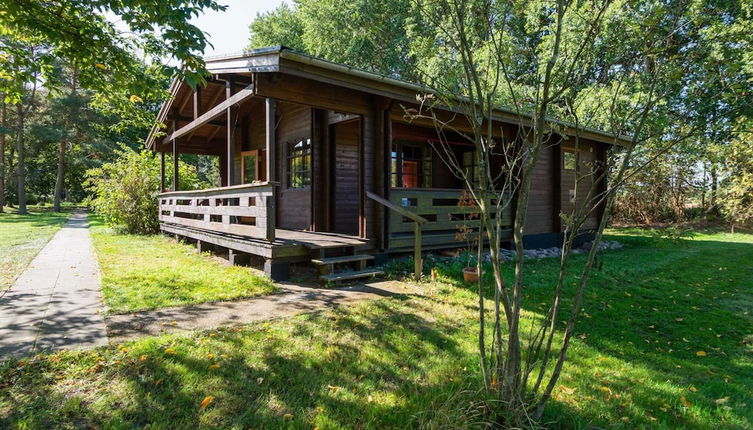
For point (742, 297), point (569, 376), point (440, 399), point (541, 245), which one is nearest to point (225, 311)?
point (440, 399)

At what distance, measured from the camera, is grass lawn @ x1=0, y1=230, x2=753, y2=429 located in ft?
7.25

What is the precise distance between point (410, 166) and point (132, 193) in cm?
888

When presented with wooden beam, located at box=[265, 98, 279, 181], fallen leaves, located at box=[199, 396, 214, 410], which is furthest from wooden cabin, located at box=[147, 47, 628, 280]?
fallen leaves, located at box=[199, 396, 214, 410]

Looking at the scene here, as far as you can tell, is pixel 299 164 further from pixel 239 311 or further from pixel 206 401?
pixel 206 401

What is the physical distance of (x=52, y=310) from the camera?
3932 mm

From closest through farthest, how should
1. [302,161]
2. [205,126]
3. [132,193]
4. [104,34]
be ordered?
[104,34], [302,161], [205,126], [132,193]

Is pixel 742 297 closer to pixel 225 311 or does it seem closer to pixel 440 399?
pixel 440 399

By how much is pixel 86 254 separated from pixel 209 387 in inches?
281

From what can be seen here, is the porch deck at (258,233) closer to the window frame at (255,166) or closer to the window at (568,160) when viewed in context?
the window frame at (255,166)

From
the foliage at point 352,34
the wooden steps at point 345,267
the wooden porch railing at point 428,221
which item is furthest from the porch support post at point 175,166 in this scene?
the foliage at point 352,34

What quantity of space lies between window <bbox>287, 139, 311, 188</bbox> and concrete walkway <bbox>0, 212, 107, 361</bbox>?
157 inches

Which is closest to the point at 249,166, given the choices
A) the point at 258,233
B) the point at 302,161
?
the point at 302,161

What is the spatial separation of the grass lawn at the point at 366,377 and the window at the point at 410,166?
17.3ft

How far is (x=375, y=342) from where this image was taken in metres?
3.33
